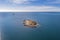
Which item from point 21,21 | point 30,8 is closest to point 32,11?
point 30,8

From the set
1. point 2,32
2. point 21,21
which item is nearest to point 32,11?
point 21,21


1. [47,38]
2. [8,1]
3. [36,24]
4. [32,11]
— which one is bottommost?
[47,38]

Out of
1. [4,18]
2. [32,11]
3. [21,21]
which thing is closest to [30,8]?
[32,11]

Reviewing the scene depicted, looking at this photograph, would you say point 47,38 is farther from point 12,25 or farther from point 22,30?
point 12,25

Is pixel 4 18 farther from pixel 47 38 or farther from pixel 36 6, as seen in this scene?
pixel 47 38

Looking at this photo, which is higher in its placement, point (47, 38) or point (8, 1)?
point (8, 1)

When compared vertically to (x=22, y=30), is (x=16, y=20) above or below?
above
